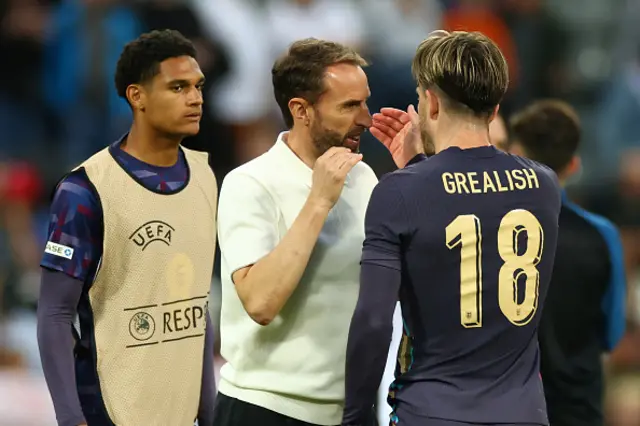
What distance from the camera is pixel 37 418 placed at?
6902 mm

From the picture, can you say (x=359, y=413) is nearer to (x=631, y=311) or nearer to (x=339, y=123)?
(x=339, y=123)

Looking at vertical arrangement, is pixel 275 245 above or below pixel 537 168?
below

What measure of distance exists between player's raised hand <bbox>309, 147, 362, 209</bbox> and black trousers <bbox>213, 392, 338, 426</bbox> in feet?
2.20

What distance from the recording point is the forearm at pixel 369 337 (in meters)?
3.36

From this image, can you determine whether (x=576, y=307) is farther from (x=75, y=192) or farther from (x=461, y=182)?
(x=75, y=192)

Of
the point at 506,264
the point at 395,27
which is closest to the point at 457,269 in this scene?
the point at 506,264

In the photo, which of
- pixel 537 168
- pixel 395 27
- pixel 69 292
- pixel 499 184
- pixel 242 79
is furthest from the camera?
pixel 395 27

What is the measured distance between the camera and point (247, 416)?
3.76 m

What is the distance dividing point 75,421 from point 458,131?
1444 mm

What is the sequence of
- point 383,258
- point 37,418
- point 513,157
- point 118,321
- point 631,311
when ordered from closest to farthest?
point 383,258, point 513,157, point 118,321, point 37,418, point 631,311

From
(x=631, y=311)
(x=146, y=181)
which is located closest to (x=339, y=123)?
(x=146, y=181)

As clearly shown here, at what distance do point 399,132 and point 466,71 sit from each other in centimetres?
51

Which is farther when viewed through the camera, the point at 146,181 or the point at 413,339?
the point at 146,181

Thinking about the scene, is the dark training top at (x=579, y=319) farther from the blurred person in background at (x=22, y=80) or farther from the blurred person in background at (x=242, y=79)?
the blurred person in background at (x=22, y=80)
